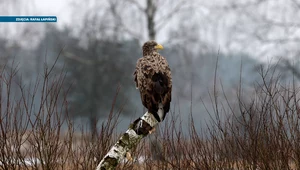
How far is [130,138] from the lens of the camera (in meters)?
4.41

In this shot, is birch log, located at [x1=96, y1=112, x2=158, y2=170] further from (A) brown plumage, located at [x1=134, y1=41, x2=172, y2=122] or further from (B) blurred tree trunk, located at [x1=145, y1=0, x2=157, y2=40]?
(B) blurred tree trunk, located at [x1=145, y1=0, x2=157, y2=40]

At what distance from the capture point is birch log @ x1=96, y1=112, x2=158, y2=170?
428 cm

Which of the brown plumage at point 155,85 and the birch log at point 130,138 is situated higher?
the brown plumage at point 155,85

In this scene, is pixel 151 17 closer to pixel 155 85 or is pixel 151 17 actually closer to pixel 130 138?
pixel 130 138

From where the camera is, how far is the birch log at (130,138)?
4.28m

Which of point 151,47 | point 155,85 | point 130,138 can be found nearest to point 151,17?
point 151,47

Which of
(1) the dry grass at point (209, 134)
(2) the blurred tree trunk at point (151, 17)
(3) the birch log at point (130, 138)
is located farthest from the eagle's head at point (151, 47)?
(2) the blurred tree trunk at point (151, 17)

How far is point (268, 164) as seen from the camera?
529 cm

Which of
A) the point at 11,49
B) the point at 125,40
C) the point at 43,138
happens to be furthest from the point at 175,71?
the point at 43,138

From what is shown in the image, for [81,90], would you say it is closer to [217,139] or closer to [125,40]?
[125,40]

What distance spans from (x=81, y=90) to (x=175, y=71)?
4230mm

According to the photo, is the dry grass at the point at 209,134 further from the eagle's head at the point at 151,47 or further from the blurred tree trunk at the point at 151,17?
the blurred tree trunk at the point at 151,17

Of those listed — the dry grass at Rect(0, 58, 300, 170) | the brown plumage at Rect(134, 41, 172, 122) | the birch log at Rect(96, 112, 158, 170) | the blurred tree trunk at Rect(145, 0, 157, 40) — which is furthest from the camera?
the blurred tree trunk at Rect(145, 0, 157, 40)

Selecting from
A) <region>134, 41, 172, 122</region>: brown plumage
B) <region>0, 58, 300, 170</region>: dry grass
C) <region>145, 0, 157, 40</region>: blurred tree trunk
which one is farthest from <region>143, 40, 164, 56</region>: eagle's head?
<region>145, 0, 157, 40</region>: blurred tree trunk
